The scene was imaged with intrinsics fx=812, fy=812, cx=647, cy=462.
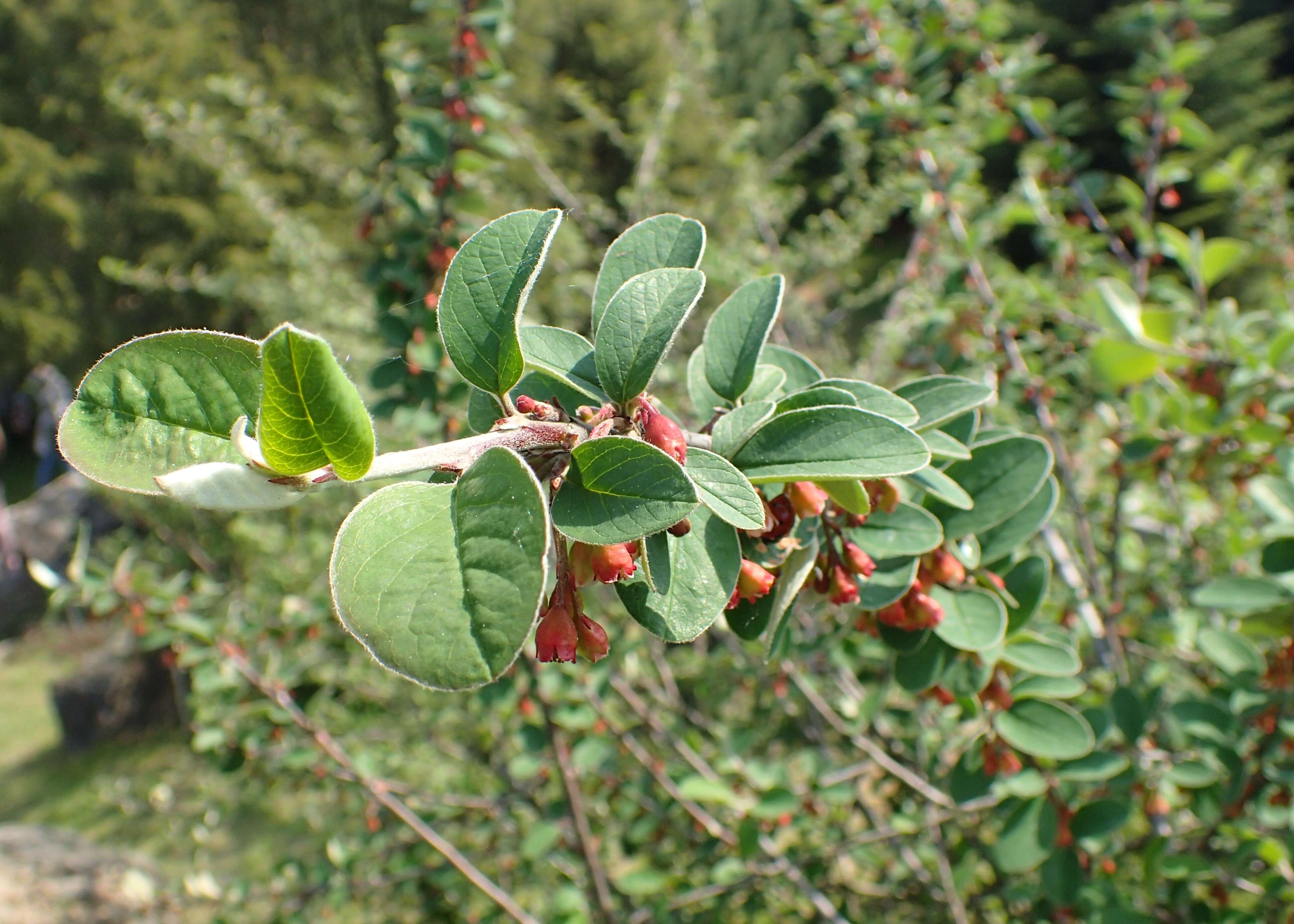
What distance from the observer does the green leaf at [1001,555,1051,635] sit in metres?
0.96

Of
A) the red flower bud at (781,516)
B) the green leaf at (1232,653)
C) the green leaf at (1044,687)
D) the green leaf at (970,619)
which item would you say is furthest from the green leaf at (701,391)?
the green leaf at (1232,653)

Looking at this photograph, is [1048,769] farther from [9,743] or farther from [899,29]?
[9,743]

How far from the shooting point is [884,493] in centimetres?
79

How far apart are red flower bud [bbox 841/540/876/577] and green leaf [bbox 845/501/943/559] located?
0.7 inches

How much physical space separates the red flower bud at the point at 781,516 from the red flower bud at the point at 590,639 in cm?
18

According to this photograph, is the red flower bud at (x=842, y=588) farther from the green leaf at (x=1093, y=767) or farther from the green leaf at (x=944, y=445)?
the green leaf at (x=1093, y=767)

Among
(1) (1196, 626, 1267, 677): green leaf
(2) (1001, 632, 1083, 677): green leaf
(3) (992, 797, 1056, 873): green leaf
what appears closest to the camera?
(2) (1001, 632, 1083, 677): green leaf

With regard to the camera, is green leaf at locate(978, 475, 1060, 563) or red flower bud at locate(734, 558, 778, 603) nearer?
red flower bud at locate(734, 558, 778, 603)

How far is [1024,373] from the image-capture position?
6.37ft

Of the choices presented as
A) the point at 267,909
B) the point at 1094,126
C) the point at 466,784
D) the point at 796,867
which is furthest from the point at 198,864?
the point at 1094,126

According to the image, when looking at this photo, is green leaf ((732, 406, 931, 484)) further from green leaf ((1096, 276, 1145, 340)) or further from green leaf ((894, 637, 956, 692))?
green leaf ((1096, 276, 1145, 340))

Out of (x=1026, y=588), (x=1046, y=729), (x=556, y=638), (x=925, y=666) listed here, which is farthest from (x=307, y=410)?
(x=1046, y=729)

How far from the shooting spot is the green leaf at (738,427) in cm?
66

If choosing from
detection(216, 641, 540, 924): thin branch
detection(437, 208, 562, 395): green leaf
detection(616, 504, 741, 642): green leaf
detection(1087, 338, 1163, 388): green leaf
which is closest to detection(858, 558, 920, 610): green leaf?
detection(616, 504, 741, 642): green leaf
